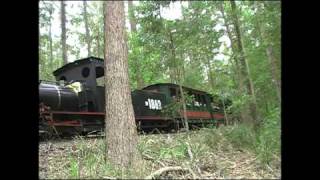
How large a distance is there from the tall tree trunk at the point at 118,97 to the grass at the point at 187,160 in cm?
30

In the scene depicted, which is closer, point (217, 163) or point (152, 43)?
point (217, 163)

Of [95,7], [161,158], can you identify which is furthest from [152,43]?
[95,7]

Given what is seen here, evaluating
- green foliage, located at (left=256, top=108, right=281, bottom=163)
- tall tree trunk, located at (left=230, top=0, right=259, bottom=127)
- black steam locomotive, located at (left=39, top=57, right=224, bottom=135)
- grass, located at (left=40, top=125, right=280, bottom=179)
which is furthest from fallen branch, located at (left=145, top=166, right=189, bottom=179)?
black steam locomotive, located at (left=39, top=57, right=224, bottom=135)

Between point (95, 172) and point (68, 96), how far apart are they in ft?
22.5

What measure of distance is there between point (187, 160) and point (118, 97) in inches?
72.9

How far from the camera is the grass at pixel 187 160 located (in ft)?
21.0

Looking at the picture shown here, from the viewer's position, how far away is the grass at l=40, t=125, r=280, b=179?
6402 mm

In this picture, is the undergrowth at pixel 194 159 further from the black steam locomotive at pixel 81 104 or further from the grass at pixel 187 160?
the black steam locomotive at pixel 81 104

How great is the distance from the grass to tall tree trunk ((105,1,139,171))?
0.30 metres

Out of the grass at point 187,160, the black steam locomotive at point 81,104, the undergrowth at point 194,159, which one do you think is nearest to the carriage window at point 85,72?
the black steam locomotive at point 81,104

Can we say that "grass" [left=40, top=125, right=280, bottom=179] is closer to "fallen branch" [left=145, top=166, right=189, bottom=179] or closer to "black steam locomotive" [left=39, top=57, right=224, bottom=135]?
"fallen branch" [left=145, top=166, right=189, bottom=179]
